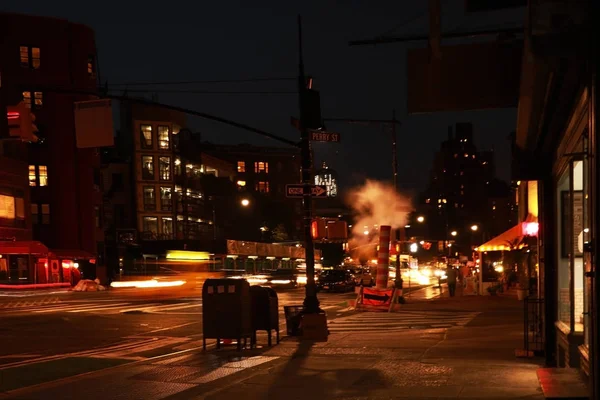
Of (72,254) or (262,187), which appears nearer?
(72,254)

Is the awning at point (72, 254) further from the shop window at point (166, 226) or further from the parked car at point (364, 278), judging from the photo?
the parked car at point (364, 278)

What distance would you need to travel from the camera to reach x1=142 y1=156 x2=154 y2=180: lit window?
233 feet

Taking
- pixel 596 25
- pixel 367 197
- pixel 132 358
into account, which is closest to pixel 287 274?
pixel 367 197

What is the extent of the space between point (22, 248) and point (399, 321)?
33.7 m

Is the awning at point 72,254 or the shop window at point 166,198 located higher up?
the shop window at point 166,198

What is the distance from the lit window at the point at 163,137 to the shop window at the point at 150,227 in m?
7.23

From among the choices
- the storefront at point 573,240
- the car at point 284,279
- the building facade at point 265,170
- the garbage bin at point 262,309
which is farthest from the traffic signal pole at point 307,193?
the building facade at point 265,170

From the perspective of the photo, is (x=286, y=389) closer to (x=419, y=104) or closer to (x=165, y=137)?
(x=419, y=104)

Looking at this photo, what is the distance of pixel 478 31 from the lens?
10.9 metres

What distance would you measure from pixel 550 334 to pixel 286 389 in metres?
4.56

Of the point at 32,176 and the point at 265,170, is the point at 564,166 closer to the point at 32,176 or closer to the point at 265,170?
the point at 32,176

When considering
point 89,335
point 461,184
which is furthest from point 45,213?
point 461,184

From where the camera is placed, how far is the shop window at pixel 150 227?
235 ft

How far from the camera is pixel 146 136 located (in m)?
71.3
